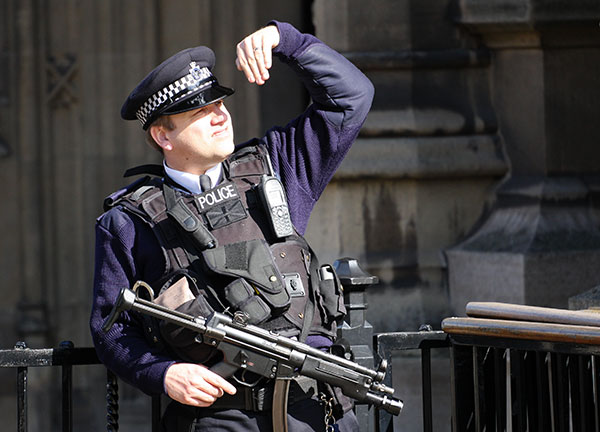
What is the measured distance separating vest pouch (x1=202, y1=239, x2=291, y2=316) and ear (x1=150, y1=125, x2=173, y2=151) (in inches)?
15.1

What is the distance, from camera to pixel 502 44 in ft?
18.9

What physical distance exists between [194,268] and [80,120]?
3.34 meters

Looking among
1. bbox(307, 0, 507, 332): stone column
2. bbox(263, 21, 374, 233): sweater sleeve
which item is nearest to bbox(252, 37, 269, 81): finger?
bbox(263, 21, 374, 233): sweater sleeve

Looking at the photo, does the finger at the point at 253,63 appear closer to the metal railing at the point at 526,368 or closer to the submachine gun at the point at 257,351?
the submachine gun at the point at 257,351

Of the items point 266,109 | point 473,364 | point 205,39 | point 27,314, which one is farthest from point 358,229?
point 473,364

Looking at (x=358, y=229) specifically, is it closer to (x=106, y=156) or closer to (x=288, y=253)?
(x=106, y=156)

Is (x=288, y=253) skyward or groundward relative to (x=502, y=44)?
groundward

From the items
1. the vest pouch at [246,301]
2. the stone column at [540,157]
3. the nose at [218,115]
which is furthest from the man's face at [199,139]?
the stone column at [540,157]

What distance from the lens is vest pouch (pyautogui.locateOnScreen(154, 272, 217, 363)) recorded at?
9.61 ft

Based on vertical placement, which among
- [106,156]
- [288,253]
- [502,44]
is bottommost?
[288,253]

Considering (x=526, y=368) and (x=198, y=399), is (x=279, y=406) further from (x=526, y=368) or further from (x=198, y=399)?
(x=526, y=368)

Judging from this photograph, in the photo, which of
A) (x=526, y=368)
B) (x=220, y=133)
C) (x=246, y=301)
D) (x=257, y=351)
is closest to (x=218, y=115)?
(x=220, y=133)

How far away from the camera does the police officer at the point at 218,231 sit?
2.98m

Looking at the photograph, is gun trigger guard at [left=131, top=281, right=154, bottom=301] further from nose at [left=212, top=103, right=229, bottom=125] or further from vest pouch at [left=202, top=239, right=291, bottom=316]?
nose at [left=212, top=103, right=229, bottom=125]
